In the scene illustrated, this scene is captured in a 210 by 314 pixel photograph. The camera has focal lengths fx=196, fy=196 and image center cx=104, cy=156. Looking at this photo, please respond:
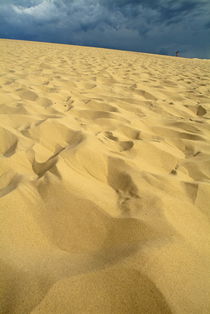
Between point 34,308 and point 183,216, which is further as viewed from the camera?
point 183,216

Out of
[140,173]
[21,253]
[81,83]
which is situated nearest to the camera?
[21,253]

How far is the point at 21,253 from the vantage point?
0.68m

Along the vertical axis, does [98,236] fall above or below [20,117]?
below

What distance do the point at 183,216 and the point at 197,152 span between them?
0.69 m

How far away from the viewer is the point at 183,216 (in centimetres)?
86

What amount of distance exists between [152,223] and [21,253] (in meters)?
0.50

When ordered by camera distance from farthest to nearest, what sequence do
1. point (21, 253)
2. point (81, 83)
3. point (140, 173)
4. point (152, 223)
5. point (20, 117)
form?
point (81, 83) → point (20, 117) → point (140, 173) → point (152, 223) → point (21, 253)

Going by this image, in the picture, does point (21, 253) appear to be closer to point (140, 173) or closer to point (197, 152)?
point (140, 173)

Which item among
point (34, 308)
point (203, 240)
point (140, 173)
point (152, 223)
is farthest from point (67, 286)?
point (140, 173)

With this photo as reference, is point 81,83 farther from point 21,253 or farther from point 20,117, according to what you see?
point 21,253

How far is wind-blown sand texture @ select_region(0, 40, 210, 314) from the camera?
1.90 ft

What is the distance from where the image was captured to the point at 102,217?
0.81m

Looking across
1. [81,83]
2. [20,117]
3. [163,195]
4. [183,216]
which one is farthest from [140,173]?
[81,83]

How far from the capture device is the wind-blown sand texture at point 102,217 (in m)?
0.58
